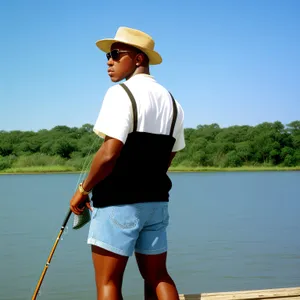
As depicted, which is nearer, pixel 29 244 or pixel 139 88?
pixel 139 88

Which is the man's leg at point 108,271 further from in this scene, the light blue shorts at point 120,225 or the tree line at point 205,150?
the tree line at point 205,150

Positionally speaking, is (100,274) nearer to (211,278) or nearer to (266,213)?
(211,278)

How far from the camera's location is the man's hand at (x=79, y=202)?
8.35 feet

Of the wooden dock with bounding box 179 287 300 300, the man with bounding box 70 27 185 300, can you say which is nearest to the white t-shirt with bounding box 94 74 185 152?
the man with bounding box 70 27 185 300

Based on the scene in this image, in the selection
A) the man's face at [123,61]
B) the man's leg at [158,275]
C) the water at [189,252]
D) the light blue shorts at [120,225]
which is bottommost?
the water at [189,252]

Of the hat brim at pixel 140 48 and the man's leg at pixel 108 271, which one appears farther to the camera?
the hat brim at pixel 140 48

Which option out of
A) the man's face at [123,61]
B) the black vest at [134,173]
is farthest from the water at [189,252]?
the man's face at [123,61]

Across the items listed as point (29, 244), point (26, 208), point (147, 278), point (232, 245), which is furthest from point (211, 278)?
point (26, 208)

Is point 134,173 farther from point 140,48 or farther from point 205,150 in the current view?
point 205,150

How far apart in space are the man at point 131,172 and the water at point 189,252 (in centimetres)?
447

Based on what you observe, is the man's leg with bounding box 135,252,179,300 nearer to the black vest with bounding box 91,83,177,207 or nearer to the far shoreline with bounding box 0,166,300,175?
the black vest with bounding box 91,83,177,207

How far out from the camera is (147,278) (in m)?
2.69

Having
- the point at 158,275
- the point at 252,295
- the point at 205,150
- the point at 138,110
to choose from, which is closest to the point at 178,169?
the point at 205,150

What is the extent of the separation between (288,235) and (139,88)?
11.2 m
